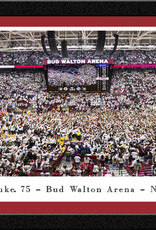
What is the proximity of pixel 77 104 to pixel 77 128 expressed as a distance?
876cm

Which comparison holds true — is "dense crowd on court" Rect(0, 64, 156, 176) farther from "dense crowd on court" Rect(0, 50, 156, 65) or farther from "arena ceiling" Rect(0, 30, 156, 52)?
"arena ceiling" Rect(0, 30, 156, 52)

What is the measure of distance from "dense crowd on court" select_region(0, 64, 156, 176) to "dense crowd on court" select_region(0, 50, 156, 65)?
142 cm

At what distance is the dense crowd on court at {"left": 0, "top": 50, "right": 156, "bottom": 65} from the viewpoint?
25938 mm

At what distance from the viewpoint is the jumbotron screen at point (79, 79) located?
69.9 ft

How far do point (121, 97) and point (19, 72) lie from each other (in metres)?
13.5

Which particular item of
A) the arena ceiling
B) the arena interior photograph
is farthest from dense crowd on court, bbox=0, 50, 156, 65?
the arena ceiling

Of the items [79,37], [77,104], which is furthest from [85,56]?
[77,104]

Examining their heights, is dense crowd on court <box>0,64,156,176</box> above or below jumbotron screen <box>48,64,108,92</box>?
below

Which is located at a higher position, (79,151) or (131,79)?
(131,79)

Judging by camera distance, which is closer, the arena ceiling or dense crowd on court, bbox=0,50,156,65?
the arena ceiling

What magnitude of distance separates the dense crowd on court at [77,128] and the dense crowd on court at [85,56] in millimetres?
1423

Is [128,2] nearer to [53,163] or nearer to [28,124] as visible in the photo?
[53,163]
